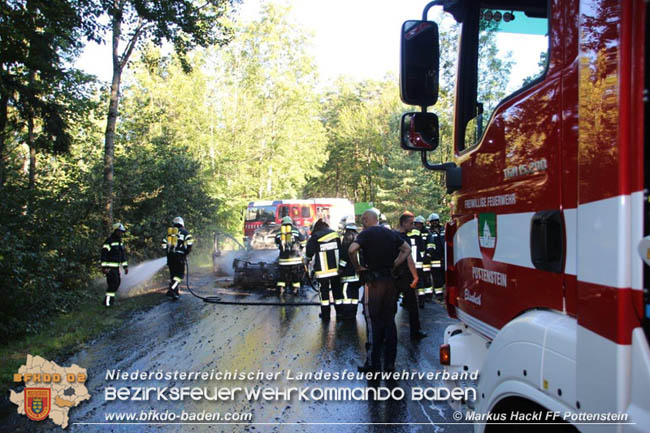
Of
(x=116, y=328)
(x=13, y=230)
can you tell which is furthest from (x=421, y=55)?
(x=13, y=230)

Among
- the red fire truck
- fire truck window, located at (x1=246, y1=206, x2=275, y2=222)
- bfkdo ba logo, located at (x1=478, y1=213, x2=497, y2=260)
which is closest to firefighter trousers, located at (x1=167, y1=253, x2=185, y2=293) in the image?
bfkdo ba logo, located at (x1=478, y1=213, x2=497, y2=260)

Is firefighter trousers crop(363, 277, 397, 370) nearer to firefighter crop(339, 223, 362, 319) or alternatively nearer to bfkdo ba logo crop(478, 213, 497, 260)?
firefighter crop(339, 223, 362, 319)

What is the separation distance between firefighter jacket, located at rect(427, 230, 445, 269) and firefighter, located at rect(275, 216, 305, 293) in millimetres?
3375

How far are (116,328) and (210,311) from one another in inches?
81.3

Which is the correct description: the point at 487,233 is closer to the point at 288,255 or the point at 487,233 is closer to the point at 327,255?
the point at 327,255

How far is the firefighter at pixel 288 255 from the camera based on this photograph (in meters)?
11.9

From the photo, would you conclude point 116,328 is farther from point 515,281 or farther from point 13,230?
point 515,281

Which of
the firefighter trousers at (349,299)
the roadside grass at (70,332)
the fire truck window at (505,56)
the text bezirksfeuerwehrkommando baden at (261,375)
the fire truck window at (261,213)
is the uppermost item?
the fire truck window at (505,56)

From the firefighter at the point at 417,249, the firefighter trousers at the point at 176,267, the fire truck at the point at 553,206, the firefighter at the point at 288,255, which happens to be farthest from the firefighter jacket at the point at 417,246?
the fire truck at the point at 553,206

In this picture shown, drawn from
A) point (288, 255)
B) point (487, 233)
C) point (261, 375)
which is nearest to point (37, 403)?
point (261, 375)

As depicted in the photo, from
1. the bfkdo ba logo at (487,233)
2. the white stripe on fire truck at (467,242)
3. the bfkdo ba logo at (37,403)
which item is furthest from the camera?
the bfkdo ba logo at (37,403)

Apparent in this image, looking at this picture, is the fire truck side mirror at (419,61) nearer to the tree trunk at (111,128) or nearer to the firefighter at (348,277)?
the firefighter at (348,277)

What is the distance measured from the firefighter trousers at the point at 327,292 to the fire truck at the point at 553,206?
236 inches

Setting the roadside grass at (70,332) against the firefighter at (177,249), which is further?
the firefighter at (177,249)
